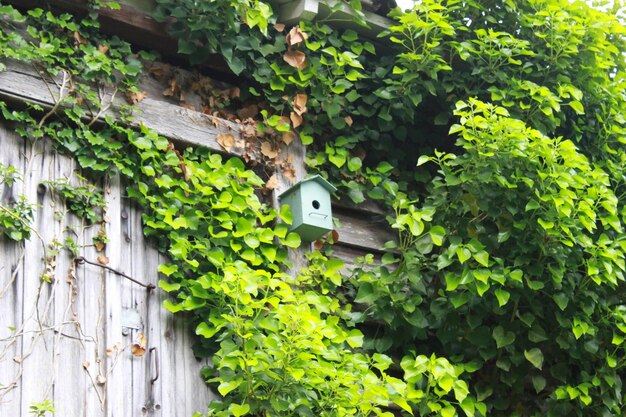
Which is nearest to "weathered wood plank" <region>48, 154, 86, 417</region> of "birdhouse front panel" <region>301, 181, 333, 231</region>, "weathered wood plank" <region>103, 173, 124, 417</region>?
"weathered wood plank" <region>103, 173, 124, 417</region>

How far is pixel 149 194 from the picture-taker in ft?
15.3

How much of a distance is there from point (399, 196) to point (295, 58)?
968 millimetres

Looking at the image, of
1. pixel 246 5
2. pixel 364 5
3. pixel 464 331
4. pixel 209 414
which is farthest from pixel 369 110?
pixel 209 414

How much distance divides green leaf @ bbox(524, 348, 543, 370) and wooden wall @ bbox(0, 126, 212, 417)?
1681mm

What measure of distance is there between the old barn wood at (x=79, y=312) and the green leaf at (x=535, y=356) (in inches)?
66.2

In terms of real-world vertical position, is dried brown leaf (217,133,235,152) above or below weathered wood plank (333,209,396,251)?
above

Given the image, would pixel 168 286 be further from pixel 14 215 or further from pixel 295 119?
pixel 295 119

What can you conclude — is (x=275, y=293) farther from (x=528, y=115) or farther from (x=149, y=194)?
(x=528, y=115)

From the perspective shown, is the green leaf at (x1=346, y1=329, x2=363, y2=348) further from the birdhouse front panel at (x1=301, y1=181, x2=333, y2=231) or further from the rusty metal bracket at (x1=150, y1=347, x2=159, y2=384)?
the rusty metal bracket at (x1=150, y1=347, x2=159, y2=384)

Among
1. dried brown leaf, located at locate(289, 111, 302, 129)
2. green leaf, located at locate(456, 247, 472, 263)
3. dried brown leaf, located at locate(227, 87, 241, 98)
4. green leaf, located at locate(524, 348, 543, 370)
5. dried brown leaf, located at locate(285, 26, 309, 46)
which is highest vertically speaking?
dried brown leaf, located at locate(285, 26, 309, 46)

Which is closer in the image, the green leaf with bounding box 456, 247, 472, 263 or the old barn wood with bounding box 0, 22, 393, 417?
the old barn wood with bounding box 0, 22, 393, 417

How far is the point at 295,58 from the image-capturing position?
5.25 meters

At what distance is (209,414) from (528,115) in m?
2.56

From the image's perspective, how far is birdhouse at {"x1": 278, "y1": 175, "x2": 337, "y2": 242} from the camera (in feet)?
16.1
